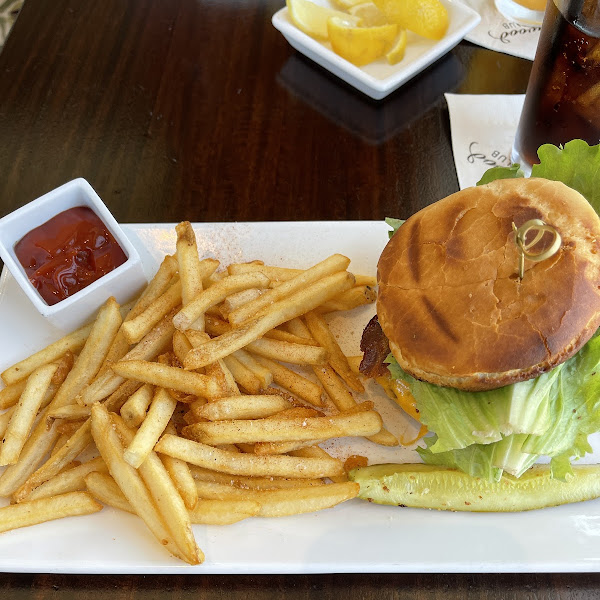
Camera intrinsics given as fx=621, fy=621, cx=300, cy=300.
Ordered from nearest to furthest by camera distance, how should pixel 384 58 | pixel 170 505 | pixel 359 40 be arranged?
1. pixel 170 505
2. pixel 359 40
3. pixel 384 58

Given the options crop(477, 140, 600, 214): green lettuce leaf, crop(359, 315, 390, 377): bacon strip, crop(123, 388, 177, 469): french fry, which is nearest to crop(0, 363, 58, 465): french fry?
crop(123, 388, 177, 469): french fry

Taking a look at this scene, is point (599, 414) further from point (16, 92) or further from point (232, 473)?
point (16, 92)

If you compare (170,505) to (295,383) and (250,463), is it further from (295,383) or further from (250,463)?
(295,383)

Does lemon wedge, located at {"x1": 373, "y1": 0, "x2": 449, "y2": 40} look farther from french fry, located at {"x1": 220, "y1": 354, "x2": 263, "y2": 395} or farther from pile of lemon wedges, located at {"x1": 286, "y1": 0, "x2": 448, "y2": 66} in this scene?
french fry, located at {"x1": 220, "y1": 354, "x2": 263, "y2": 395}

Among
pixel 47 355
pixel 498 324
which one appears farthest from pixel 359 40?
pixel 47 355

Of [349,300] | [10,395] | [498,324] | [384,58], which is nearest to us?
[498,324]

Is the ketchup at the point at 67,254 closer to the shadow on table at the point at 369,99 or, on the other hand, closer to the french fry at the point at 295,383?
the french fry at the point at 295,383
